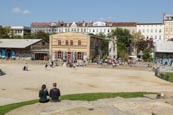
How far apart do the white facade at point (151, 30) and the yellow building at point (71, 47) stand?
7162 centimetres

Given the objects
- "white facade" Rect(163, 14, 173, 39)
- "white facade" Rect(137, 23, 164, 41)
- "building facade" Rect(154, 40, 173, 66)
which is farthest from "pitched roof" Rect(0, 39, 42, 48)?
"white facade" Rect(137, 23, 164, 41)

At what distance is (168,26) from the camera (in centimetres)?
14225

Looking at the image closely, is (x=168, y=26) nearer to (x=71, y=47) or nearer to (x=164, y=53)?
(x=164, y=53)

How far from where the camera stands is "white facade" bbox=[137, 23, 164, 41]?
150 m

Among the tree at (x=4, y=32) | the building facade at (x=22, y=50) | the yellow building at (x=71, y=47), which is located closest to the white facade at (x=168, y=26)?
the yellow building at (x=71, y=47)

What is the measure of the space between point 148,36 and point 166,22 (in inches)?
517

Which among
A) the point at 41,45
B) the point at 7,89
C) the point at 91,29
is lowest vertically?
the point at 7,89

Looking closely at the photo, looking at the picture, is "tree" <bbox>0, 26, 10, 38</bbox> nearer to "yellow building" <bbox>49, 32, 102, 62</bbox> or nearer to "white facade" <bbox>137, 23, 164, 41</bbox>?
"yellow building" <bbox>49, 32, 102, 62</bbox>

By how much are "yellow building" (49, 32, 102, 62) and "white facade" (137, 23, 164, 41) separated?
71620 millimetres

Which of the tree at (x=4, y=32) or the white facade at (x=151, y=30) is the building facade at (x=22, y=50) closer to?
the tree at (x=4, y=32)

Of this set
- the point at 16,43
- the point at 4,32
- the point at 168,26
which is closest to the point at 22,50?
the point at 16,43

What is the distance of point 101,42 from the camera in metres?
96.7

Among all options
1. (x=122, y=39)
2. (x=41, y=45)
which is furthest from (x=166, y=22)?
(x=41, y=45)

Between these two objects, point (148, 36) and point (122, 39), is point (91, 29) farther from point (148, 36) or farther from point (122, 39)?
point (122, 39)
